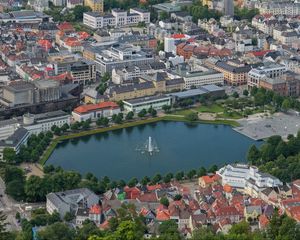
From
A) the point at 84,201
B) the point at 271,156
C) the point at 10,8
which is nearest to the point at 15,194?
the point at 84,201

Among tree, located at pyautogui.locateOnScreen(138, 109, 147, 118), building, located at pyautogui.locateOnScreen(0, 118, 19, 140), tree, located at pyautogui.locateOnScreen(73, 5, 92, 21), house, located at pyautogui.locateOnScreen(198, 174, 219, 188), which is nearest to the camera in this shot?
house, located at pyautogui.locateOnScreen(198, 174, 219, 188)

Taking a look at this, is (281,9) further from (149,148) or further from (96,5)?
(149,148)

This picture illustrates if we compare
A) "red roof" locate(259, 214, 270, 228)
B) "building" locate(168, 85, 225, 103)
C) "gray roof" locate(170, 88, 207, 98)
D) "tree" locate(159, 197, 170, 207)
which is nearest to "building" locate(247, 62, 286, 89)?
"building" locate(168, 85, 225, 103)

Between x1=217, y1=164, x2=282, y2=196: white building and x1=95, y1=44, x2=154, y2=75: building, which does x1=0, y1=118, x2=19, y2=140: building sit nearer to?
x1=217, y1=164, x2=282, y2=196: white building

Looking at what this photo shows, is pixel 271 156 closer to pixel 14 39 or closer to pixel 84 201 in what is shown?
pixel 84 201

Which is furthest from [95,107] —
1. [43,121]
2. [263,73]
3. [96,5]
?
[96,5]
